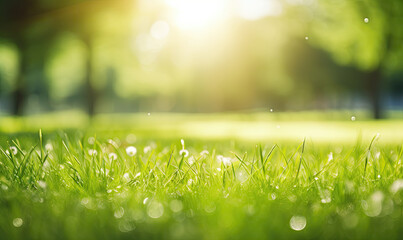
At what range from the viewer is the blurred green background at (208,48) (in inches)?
516

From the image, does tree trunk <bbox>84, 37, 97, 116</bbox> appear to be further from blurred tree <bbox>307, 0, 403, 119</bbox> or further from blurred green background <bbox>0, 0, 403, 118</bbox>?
blurred tree <bbox>307, 0, 403, 119</bbox>

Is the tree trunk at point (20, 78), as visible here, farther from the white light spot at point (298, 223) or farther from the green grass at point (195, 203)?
the white light spot at point (298, 223)

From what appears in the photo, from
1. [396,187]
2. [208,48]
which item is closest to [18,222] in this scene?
[396,187]

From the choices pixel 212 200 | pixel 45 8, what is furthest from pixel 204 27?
pixel 212 200

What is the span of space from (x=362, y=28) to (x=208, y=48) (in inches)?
577

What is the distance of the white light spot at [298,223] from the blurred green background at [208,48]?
6.24 meters

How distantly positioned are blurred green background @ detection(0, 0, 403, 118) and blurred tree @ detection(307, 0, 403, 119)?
51 millimetres

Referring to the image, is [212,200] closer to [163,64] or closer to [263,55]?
[163,64]

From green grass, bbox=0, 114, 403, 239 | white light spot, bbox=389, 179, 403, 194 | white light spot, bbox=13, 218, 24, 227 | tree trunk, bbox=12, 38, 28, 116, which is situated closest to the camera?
green grass, bbox=0, 114, 403, 239

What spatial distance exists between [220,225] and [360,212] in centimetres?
61

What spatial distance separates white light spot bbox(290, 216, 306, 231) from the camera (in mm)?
1464

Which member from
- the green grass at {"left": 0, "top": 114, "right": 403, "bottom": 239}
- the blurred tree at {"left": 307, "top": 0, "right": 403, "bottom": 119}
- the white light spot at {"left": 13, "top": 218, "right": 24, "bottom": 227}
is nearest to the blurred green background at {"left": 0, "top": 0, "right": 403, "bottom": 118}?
the blurred tree at {"left": 307, "top": 0, "right": 403, "bottom": 119}

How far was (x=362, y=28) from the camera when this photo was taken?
64.4ft

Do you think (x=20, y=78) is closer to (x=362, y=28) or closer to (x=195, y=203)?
(x=362, y=28)
